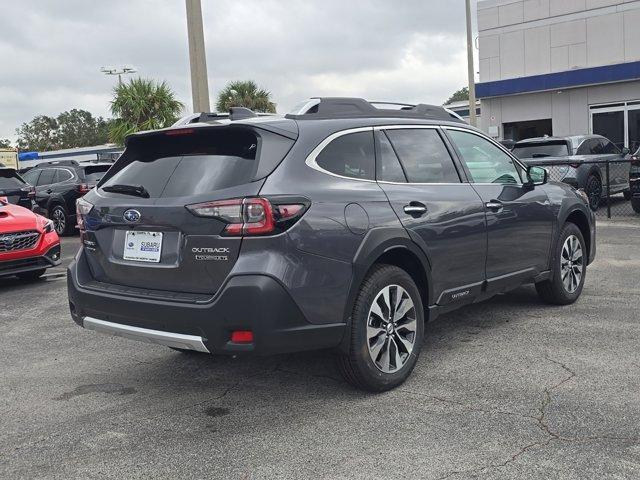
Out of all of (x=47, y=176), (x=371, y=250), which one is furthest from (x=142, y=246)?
(x=47, y=176)

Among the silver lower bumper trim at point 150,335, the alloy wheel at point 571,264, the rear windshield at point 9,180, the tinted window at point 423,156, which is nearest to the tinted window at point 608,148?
the alloy wheel at point 571,264

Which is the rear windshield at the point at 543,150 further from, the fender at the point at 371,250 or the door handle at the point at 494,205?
the fender at the point at 371,250

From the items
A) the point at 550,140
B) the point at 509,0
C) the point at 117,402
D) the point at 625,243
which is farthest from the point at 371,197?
the point at 509,0

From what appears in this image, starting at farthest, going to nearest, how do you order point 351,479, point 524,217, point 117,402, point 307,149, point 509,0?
point 509,0
point 524,217
point 117,402
point 307,149
point 351,479

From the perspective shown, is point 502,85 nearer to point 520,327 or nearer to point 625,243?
point 625,243

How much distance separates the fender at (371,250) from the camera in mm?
3955

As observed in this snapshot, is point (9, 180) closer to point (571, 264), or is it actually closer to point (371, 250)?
point (571, 264)

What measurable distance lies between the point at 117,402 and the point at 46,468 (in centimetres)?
93

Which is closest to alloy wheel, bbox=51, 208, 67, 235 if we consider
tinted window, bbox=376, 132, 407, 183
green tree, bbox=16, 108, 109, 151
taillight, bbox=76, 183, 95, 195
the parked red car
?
taillight, bbox=76, 183, 95, 195

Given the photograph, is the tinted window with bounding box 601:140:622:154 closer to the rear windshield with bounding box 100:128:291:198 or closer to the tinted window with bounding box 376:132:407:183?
the tinted window with bounding box 376:132:407:183

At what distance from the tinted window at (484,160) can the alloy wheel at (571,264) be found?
961 mm

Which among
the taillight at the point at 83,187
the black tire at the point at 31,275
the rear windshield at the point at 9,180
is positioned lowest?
the black tire at the point at 31,275

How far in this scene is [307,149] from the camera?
4.03 metres

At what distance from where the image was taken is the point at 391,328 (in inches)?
168
